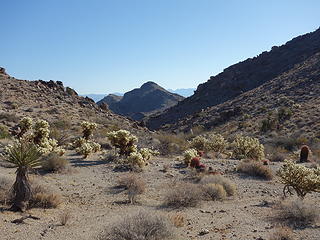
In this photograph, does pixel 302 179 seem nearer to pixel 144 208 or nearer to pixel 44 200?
pixel 144 208

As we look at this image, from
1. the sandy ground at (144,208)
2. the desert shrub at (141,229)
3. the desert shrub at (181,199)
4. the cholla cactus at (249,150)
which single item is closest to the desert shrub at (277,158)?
the cholla cactus at (249,150)

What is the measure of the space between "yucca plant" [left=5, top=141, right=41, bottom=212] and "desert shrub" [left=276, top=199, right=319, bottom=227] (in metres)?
6.34

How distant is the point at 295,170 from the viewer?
11562 millimetres

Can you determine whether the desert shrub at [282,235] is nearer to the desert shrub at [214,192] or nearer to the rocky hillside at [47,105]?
the desert shrub at [214,192]

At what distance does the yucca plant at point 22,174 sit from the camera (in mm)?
9594

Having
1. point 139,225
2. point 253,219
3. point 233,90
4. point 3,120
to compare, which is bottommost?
point 253,219

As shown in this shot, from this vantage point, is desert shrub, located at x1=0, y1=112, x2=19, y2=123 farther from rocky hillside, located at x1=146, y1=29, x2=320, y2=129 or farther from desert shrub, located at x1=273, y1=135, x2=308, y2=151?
rocky hillside, located at x1=146, y1=29, x2=320, y2=129

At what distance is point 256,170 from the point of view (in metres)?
16.0

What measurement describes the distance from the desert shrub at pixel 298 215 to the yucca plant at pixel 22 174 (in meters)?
6.34

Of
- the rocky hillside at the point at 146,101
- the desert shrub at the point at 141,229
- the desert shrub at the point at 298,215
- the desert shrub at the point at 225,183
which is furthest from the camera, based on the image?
the rocky hillside at the point at 146,101

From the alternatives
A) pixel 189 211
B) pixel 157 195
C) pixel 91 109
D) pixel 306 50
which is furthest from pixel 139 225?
pixel 306 50

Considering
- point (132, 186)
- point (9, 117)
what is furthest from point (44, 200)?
point (9, 117)

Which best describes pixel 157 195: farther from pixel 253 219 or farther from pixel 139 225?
pixel 139 225

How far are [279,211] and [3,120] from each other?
23.6 metres
